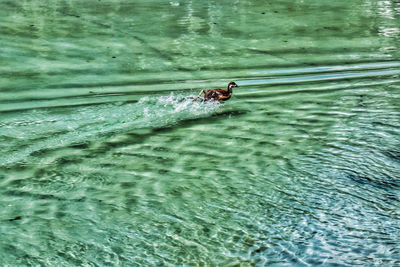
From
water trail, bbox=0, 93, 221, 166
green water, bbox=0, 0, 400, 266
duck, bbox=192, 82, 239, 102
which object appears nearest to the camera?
green water, bbox=0, 0, 400, 266

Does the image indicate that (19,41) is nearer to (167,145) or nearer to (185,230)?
(167,145)

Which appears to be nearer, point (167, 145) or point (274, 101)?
point (167, 145)

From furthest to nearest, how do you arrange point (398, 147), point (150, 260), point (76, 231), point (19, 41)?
point (19, 41) → point (398, 147) → point (76, 231) → point (150, 260)

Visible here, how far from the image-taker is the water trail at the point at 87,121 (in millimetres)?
4367

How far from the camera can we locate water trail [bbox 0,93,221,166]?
4367 mm

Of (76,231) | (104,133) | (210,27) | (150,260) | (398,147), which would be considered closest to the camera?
(150,260)

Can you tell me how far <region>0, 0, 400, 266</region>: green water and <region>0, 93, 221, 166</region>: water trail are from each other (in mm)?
17

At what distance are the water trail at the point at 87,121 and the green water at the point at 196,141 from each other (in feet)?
0.05

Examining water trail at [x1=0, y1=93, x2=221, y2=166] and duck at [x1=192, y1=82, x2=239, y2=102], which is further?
duck at [x1=192, y1=82, x2=239, y2=102]

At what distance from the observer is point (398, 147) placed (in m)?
4.28

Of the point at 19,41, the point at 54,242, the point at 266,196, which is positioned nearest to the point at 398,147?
the point at 266,196

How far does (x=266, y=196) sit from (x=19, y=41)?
3.99 m

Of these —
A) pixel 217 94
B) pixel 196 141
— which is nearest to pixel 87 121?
pixel 196 141

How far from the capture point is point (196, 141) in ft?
14.7
